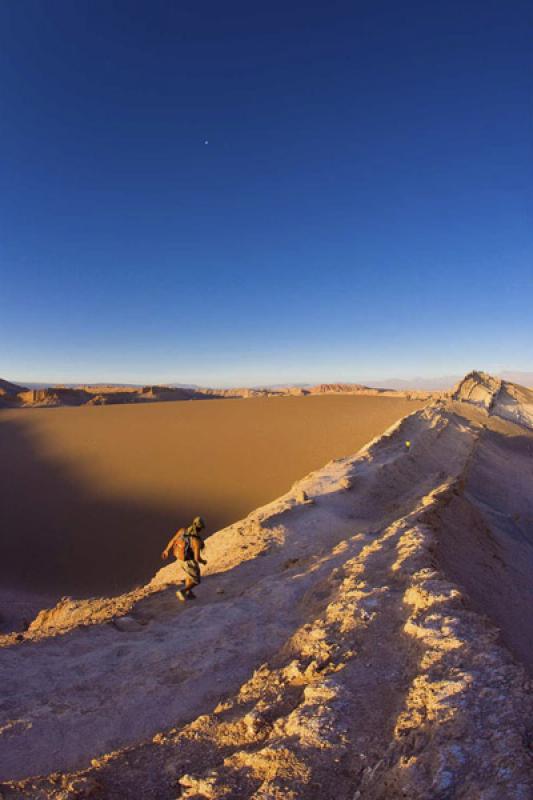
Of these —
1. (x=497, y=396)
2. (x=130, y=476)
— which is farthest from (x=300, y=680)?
(x=497, y=396)

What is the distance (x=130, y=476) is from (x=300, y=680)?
12910 millimetres

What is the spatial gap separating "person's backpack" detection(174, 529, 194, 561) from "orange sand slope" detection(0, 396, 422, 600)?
4.27m

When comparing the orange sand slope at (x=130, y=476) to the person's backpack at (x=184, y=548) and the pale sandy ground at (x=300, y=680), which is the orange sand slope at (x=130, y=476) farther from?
the person's backpack at (x=184, y=548)

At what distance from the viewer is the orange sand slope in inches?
404

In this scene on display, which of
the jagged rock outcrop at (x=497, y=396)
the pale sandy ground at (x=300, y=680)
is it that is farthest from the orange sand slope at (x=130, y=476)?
the jagged rock outcrop at (x=497, y=396)

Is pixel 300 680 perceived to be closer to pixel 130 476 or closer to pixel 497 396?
pixel 130 476

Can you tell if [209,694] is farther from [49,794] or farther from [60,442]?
[60,442]

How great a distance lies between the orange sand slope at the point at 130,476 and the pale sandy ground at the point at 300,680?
12.7 feet

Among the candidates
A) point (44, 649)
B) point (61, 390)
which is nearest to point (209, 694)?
point (44, 649)

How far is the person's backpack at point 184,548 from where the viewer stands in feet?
18.9

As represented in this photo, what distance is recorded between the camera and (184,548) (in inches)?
228

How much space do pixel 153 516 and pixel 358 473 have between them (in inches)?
212

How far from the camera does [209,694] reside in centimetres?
338

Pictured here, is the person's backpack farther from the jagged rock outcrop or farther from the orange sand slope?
the jagged rock outcrop
